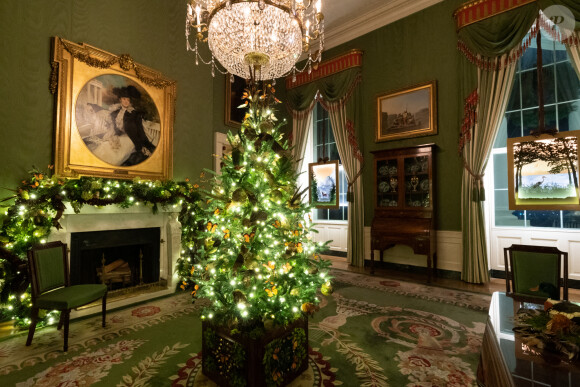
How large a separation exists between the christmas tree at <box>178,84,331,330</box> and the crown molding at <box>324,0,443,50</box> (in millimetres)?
4676

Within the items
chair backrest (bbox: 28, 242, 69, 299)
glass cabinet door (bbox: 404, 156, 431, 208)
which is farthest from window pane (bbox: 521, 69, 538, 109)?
chair backrest (bbox: 28, 242, 69, 299)

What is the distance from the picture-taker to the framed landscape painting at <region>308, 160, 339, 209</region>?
6273 mm

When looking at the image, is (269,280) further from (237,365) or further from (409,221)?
(409,221)

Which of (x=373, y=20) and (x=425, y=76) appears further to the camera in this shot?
(x=373, y=20)

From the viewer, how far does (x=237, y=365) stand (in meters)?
1.88

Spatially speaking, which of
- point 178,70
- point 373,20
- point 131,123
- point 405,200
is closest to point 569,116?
point 405,200

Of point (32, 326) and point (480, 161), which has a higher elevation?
point (480, 161)

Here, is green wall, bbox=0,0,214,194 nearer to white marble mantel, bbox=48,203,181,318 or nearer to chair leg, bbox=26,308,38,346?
white marble mantel, bbox=48,203,181,318

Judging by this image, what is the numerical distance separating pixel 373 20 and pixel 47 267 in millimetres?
6547

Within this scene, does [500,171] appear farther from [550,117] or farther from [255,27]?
[255,27]

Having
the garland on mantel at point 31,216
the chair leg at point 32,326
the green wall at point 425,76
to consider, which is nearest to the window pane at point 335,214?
the green wall at point 425,76

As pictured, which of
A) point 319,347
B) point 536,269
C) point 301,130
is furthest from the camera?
point 301,130

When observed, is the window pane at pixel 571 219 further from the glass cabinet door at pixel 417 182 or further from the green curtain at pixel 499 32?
the green curtain at pixel 499 32

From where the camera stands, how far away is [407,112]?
17.4ft
